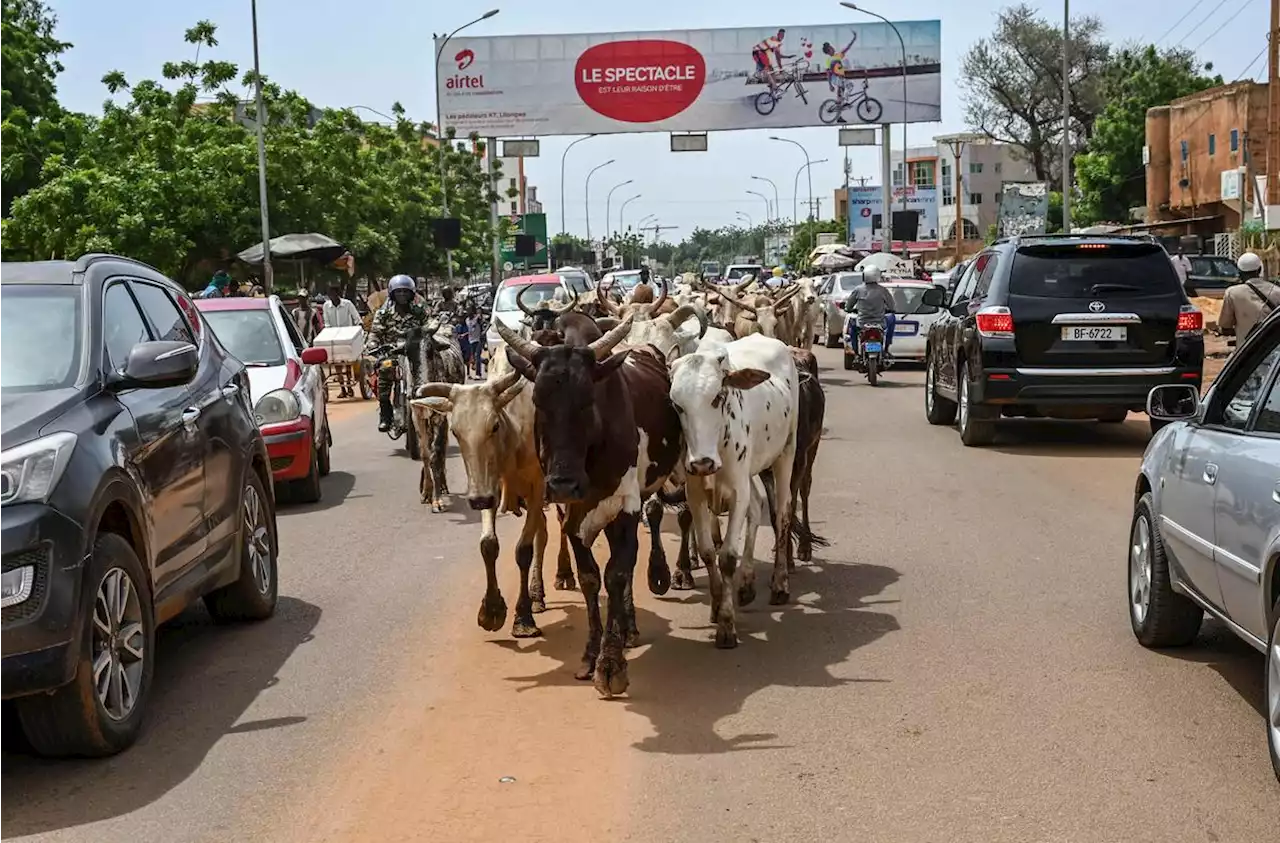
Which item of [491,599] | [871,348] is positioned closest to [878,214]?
[871,348]

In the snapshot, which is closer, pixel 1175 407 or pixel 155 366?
pixel 155 366

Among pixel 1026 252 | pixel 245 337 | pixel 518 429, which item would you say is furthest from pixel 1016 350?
pixel 518 429

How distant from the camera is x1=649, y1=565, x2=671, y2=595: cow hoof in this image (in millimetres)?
9344

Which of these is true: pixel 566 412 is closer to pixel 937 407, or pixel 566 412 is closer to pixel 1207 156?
pixel 937 407

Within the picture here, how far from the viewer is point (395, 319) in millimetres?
16391

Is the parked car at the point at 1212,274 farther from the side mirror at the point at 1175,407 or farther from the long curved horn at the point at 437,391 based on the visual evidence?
the long curved horn at the point at 437,391

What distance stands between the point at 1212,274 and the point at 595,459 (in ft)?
122

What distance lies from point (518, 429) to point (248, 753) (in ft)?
8.18

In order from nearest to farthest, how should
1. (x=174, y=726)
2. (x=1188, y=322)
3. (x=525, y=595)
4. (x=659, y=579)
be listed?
(x=174, y=726) → (x=525, y=595) → (x=659, y=579) → (x=1188, y=322)

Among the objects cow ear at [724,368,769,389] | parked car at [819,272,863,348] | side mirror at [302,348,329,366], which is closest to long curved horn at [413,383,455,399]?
cow ear at [724,368,769,389]

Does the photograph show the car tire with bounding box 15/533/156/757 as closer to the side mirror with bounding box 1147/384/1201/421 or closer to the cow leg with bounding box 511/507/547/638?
the cow leg with bounding box 511/507/547/638

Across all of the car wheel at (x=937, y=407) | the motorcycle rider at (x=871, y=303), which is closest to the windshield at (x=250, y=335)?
the car wheel at (x=937, y=407)

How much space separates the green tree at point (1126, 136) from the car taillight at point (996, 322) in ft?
174

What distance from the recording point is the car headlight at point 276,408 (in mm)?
13594
